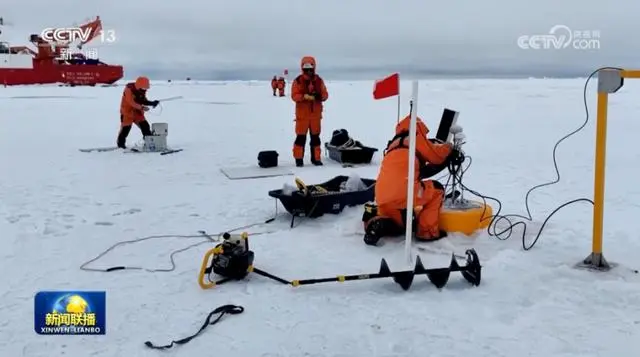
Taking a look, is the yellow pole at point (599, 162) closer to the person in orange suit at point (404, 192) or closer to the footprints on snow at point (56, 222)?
the person in orange suit at point (404, 192)

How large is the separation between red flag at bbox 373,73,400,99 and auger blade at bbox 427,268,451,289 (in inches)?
40.3

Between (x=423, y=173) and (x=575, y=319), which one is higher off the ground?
(x=423, y=173)

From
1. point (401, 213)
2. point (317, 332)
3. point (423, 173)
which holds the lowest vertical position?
point (317, 332)

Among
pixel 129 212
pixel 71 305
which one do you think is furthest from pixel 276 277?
pixel 129 212

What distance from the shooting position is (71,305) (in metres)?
2.83

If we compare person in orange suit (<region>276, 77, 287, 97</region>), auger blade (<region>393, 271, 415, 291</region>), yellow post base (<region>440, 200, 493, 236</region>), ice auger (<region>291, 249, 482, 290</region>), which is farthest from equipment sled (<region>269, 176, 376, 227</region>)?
person in orange suit (<region>276, 77, 287, 97</region>)

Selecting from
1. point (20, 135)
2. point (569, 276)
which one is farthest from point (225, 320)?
point (20, 135)

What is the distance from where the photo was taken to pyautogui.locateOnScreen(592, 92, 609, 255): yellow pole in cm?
326

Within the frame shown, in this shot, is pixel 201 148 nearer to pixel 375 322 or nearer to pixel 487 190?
pixel 487 190

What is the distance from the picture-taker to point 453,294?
3129 millimetres

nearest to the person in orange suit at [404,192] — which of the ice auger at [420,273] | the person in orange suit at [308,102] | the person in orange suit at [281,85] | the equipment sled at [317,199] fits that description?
the equipment sled at [317,199]

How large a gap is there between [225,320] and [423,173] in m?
1.90

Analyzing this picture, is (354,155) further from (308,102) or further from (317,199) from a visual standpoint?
(317,199)

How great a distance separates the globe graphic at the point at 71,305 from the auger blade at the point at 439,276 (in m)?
1.80
